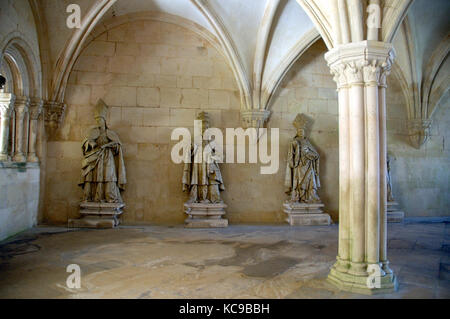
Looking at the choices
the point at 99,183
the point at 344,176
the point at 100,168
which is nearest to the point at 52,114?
the point at 100,168

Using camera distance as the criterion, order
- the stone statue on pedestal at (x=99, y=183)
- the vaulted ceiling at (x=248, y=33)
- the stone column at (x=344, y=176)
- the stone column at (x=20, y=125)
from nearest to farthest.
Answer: the stone column at (x=344, y=176)
the stone column at (x=20, y=125)
the vaulted ceiling at (x=248, y=33)
the stone statue on pedestal at (x=99, y=183)

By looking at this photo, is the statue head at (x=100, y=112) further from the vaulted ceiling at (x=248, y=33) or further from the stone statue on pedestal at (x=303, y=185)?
the stone statue on pedestal at (x=303, y=185)

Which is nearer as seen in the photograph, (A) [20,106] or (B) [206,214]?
(A) [20,106]

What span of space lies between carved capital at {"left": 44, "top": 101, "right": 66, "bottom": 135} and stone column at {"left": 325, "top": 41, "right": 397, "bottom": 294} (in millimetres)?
5654

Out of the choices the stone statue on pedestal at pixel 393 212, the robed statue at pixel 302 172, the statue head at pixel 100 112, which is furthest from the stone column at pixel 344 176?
the statue head at pixel 100 112

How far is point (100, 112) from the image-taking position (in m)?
7.08

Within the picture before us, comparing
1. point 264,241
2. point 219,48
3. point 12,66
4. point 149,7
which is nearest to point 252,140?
point 219,48

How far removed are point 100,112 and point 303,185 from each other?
182 inches

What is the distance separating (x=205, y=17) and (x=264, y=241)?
15.0 ft

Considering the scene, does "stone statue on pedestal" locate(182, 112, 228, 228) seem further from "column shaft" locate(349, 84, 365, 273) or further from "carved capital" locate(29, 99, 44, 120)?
"column shaft" locate(349, 84, 365, 273)

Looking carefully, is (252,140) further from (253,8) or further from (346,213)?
(346,213)

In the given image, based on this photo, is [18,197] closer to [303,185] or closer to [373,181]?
[303,185]

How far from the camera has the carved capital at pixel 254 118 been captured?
7.59m
